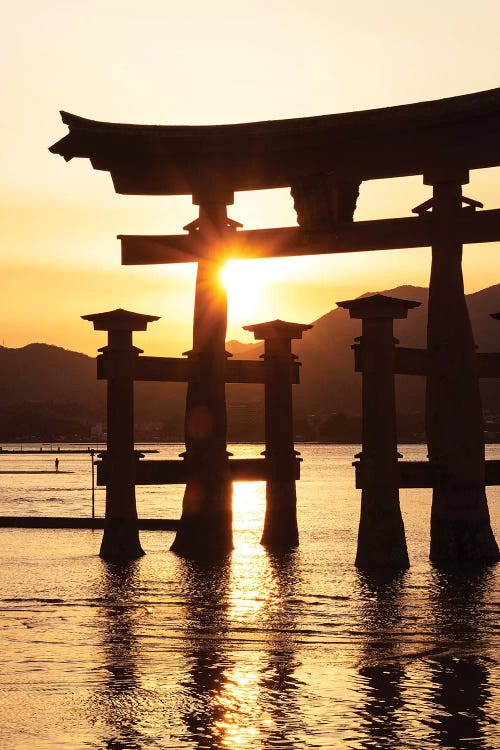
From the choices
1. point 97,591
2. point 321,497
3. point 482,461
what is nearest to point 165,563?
point 97,591

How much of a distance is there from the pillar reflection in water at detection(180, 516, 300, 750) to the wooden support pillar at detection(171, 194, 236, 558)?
0.81 metres

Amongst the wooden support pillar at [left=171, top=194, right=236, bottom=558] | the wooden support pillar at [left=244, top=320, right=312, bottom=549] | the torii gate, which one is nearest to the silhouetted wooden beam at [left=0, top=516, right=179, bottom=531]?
the wooden support pillar at [left=244, top=320, right=312, bottom=549]

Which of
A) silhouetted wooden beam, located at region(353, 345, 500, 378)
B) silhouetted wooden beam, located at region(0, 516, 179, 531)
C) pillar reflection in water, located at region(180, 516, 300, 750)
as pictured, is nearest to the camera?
pillar reflection in water, located at region(180, 516, 300, 750)

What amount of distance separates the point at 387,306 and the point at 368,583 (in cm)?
357

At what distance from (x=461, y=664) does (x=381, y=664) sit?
648 mm

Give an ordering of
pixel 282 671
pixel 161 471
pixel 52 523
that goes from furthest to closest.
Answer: pixel 52 523
pixel 161 471
pixel 282 671

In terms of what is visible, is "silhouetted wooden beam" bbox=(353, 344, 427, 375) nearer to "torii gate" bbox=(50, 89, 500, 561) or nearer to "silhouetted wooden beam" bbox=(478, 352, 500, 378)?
"torii gate" bbox=(50, 89, 500, 561)

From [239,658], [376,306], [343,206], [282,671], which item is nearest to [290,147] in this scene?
[343,206]

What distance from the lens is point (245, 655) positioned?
10.8 metres

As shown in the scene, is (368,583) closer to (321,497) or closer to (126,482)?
(126,482)

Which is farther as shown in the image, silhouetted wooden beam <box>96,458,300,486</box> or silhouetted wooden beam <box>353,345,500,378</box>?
silhouetted wooden beam <box>96,458,300,486</box>

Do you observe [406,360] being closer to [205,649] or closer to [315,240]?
[315,240]

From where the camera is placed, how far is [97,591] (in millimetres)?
15734

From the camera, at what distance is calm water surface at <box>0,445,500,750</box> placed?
791cm
